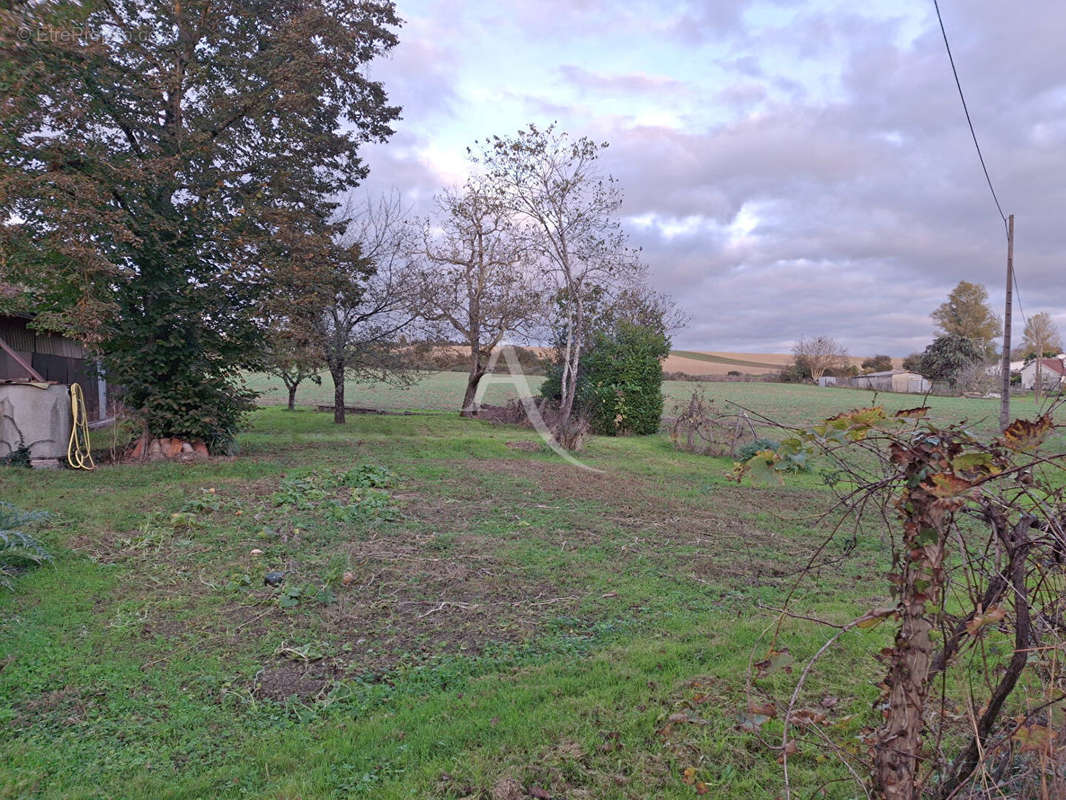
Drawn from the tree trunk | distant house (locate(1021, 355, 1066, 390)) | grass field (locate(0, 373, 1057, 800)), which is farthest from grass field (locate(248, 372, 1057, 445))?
grass field (locate(0, 373, 1057, 800))

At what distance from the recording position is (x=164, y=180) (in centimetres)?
962

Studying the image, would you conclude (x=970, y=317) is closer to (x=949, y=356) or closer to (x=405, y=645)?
(x=949, y=356)

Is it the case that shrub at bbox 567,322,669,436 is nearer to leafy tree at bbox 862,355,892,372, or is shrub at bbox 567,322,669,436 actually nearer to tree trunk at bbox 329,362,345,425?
tree trunk at bbox 329,362,345,425

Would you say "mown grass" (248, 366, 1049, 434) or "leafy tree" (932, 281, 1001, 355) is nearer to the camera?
"mown grass" (248, 366, 1049, 434)

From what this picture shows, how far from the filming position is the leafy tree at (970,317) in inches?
2281

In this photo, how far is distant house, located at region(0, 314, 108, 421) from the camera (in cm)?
1190

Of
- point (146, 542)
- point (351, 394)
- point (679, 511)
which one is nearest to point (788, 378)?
point (351, 394)

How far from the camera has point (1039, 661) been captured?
182 centimetres

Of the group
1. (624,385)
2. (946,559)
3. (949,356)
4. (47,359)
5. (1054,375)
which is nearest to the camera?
(946,559)

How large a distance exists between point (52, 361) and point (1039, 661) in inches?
682

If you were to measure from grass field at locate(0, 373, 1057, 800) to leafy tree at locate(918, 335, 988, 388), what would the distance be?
176 ft

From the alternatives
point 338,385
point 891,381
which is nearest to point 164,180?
point 338,385

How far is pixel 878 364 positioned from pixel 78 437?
68.3 m

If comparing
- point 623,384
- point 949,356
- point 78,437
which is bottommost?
point 78,437
